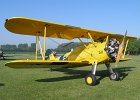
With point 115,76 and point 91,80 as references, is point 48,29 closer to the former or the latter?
point 91,80

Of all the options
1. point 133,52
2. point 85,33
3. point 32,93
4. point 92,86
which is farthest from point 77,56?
point 133,52

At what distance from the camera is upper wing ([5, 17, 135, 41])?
10227 millimetres

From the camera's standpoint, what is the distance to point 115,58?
1064cm

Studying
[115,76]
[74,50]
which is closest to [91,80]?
[115,76]

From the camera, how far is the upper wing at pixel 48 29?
10227 millimetres

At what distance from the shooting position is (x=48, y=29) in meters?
11.6

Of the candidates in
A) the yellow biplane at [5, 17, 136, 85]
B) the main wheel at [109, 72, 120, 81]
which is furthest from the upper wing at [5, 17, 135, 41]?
Answer: the main wheel at [109, 72, 120, 81]

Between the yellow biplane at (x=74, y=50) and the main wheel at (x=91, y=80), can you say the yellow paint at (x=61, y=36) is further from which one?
the main wheel at (x=91, y=80)

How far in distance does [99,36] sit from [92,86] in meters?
4.57

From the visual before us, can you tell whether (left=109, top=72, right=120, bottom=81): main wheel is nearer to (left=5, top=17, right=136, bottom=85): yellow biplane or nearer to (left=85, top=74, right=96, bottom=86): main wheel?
(left=5, top=17, right=136, bottom=85): yellow biplane

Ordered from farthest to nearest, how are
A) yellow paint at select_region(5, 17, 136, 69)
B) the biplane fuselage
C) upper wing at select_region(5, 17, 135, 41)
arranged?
the biplane fuselage, upper wing at select_region(5, 17, 135, 41), yellow paint at select_region(5, 17, 136, 69)

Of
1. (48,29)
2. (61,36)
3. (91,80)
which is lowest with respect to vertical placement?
(91,80)

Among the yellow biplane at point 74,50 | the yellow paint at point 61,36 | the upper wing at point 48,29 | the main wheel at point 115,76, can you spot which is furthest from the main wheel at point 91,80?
the upper wing at point 48,29

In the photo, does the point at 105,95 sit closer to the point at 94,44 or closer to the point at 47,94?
the point at 47,94
